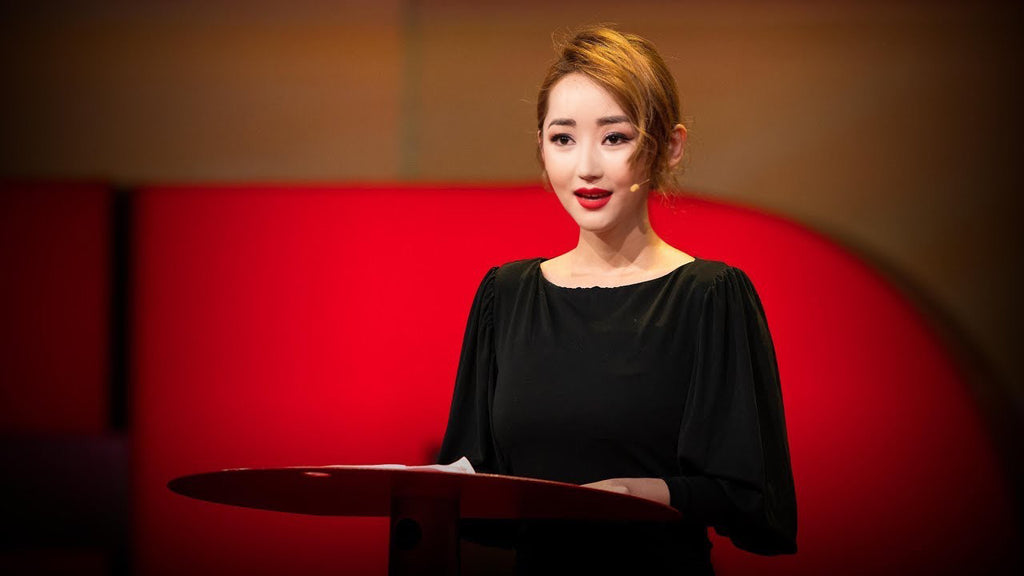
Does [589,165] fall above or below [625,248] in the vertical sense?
above

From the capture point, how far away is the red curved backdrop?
2.18 m

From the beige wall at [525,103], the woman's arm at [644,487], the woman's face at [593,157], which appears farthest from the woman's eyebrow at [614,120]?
the beige wall at [525,103]

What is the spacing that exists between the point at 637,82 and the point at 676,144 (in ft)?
0.38

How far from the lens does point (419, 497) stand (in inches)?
43.8

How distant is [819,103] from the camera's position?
244cm

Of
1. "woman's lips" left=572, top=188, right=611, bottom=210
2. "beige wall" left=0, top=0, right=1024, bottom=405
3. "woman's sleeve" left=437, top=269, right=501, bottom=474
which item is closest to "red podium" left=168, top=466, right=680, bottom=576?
"woman's sleeve" left=437, top=269, right=501, bottom=474

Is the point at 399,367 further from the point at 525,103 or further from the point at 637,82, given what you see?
the point at 637,82

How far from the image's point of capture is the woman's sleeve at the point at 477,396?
160cm

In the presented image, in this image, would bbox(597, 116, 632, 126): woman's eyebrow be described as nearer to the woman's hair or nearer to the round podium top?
the woman's hair

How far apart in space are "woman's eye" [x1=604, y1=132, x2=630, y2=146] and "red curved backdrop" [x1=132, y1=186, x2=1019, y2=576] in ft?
2.40

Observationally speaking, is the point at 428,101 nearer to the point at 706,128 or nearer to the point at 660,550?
the point at 706,128

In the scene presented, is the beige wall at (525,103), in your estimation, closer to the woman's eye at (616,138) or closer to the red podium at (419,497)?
the woman's eye at (616,138)

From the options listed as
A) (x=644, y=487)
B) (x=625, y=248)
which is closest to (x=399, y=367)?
(x=625, y=248)

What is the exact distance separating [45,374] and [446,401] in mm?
868
